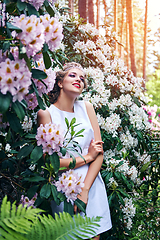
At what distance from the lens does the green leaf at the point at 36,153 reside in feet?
3.66

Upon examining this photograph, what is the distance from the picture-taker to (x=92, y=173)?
62.4 inches

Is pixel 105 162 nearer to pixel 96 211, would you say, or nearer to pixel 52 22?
pixel 96 211

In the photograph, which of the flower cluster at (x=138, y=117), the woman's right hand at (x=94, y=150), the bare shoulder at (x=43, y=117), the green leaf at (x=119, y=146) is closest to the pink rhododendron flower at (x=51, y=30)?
the bare shoulder at (x=43, y=117)

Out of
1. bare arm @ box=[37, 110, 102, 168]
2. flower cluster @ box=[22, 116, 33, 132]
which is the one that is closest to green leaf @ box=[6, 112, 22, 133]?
bare arm @ box=[37, 110, 102, 168]

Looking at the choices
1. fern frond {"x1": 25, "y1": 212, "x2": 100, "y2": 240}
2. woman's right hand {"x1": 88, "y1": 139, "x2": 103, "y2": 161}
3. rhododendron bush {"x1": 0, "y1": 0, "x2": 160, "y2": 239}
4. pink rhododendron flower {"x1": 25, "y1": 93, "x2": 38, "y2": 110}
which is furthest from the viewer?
woman's right hand {"x1": 88, "y1": 139, "x2": 103, "y2": 161}

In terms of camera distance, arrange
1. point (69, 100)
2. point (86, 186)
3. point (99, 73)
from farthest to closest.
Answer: point (99, 73) → point (69, 100) → point (86, 186)

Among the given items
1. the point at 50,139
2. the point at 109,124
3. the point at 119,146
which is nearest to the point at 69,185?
the point at 50,139

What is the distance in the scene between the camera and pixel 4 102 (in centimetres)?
74

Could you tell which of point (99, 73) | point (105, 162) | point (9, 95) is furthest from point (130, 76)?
point (9, 95)

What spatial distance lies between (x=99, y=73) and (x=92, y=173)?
4.14 feet

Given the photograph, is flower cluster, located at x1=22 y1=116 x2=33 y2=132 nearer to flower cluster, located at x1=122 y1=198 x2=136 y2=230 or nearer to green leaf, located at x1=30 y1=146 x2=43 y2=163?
green leaf, located at x1=30 y1=146 x2=43 y2=163

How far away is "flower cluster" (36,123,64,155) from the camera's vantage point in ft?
3.67

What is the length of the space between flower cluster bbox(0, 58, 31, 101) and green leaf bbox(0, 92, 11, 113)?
0.02 meters

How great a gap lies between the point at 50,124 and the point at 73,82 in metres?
0.62
